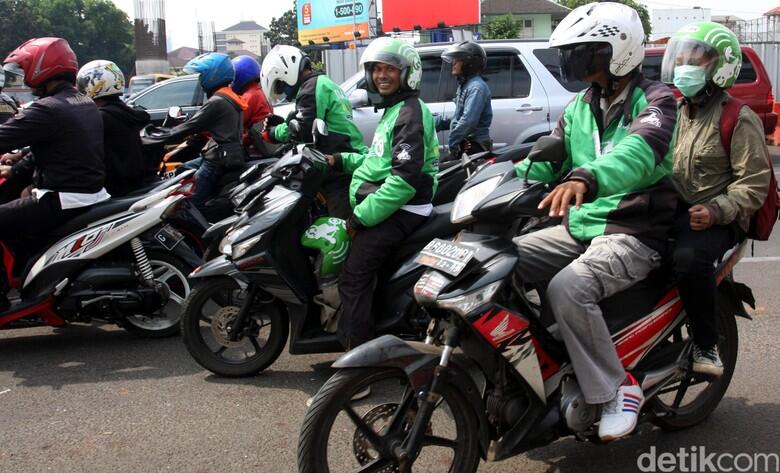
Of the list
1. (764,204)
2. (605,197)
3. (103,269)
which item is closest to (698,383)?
(764,204)

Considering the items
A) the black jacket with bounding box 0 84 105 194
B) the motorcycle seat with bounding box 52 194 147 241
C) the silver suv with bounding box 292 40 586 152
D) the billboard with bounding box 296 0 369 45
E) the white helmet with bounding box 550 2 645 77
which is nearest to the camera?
the white helmet with bounding box 550 2 645 77

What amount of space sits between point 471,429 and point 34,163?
159 inches

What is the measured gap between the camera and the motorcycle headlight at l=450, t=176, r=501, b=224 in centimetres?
308

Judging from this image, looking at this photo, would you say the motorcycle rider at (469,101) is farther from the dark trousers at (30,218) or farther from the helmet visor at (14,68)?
the helmet visor at (14,68)

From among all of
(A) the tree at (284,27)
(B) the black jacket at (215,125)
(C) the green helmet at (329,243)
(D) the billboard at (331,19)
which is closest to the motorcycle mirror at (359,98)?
(B) the black jacket at (215,125)

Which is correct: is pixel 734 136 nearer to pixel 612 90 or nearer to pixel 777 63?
pixel 612 90

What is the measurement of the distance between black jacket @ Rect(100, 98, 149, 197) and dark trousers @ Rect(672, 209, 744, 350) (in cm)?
383

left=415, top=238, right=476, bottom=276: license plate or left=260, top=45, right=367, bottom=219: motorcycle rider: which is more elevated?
left=260, top=45, right=367, bottom=219: motorcycle rider

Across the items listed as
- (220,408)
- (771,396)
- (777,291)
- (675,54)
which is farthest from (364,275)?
(777,291)

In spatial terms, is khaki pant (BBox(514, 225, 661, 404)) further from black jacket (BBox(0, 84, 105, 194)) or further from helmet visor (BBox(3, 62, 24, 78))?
helmet visor (BBox(3, 62, 24, 78))

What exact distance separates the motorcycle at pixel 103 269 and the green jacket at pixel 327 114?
983 millimetres

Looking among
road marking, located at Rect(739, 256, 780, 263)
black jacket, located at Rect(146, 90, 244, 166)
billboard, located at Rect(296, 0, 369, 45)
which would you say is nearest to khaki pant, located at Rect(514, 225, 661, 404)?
black jacket, located at Rect(146, 90, 244, 166)

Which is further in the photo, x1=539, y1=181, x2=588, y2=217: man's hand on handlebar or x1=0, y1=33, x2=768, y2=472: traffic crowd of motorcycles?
x1=0, y1=33, x2=768, y2=472: traffic crowd of motorcycles

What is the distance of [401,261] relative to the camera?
14.8ft
